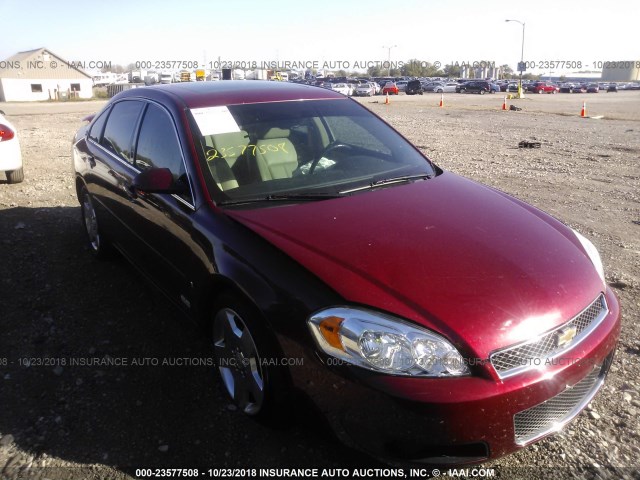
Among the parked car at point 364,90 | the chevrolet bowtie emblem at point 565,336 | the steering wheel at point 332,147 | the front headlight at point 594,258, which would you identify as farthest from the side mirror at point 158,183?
the parked car at point 364,90

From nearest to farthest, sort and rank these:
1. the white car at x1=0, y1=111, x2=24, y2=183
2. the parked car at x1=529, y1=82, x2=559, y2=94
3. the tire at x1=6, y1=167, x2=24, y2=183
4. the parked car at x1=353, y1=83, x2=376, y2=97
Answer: the white car at x1=0, y1=111, x2=24, y2=183 → the tire at x1=6, y1=167, x2=24, y2=183 → the parked car at x1=353, y1=83, x2=376, y2=97 → the parked car at x1=529, y1=82, x2=559, y2=94

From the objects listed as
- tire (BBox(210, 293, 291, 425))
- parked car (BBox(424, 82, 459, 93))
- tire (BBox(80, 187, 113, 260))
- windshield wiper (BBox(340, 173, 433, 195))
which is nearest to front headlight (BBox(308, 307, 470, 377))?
tire (BBox(210, 293, 291, 425))

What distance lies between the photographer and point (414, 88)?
157 ft

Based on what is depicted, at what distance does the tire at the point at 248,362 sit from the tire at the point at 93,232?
2279 millimetres

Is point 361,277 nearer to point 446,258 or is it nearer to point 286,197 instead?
point 446,258

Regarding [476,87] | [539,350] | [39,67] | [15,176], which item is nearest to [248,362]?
[539,350]

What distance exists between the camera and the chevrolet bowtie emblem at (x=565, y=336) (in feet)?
7.01

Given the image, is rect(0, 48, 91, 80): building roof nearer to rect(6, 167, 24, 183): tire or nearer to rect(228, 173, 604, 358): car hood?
rect(6, 167, 24, 183): tire

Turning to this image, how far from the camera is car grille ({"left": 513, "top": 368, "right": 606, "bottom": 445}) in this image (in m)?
2.05

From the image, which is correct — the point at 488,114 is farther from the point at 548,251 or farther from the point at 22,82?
the point at 22,82

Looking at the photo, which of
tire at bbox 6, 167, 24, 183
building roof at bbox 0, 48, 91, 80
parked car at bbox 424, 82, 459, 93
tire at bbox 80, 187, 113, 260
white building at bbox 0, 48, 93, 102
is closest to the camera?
tire at bbox 80, 187, 113, 260

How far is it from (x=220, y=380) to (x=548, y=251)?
1.85 meters

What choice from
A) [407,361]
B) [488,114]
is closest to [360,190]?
[407,361]

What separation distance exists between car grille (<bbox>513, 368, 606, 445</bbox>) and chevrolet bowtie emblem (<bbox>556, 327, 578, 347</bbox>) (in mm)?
193
